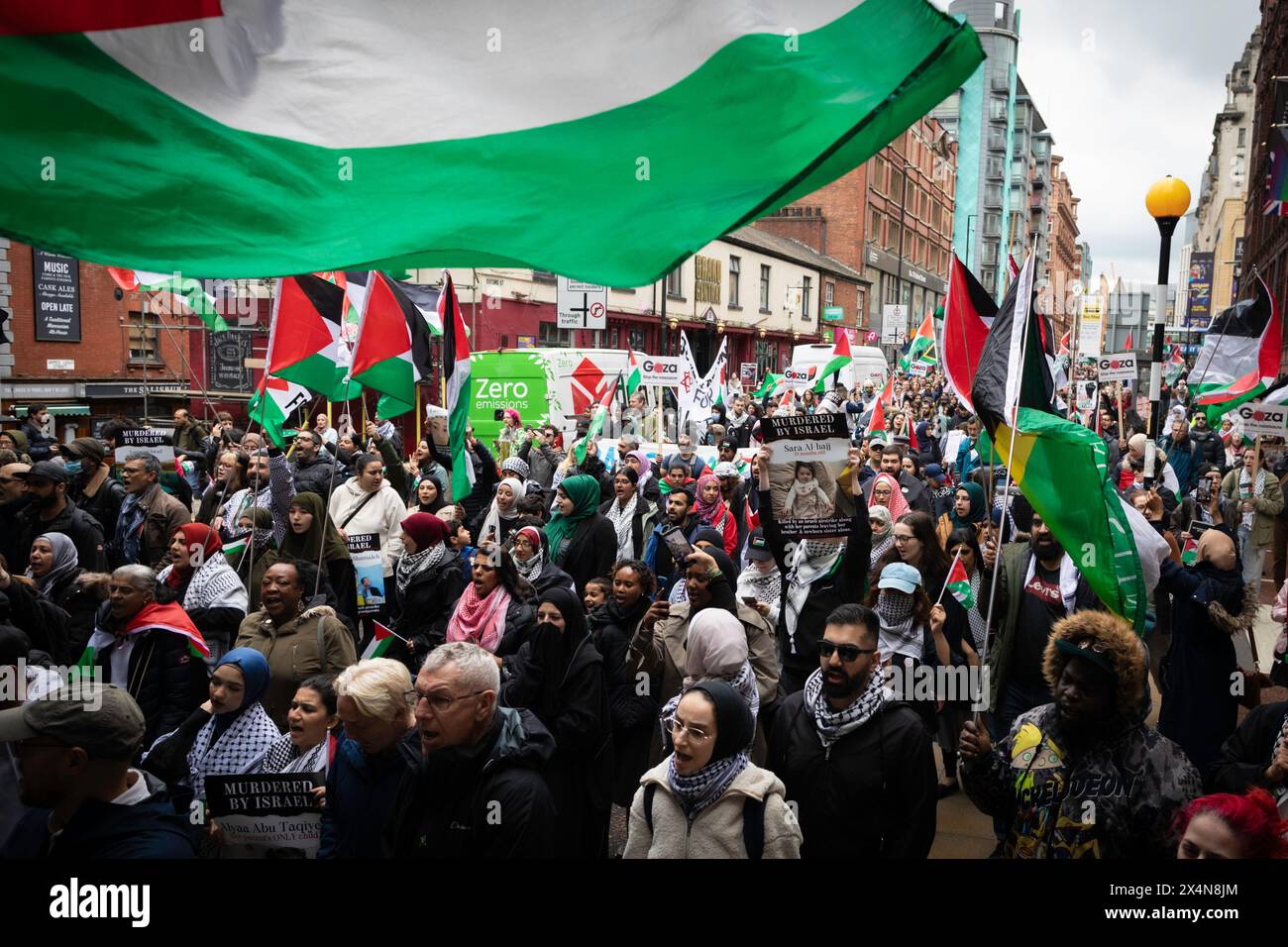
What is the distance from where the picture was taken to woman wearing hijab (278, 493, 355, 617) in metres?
7.01

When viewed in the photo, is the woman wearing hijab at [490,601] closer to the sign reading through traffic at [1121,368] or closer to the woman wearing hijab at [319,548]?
the woman wearing hijab at [319,548]

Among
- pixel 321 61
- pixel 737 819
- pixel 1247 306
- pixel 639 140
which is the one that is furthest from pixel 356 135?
pixel 1247 306

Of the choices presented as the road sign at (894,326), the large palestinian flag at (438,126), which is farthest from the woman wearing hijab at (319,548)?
the road sign at (894,326)

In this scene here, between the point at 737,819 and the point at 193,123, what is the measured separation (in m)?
2.56

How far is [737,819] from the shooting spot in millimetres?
3330

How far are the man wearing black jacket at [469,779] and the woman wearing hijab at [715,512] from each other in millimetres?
5395

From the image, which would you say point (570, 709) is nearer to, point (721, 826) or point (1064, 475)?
point (721, 826)

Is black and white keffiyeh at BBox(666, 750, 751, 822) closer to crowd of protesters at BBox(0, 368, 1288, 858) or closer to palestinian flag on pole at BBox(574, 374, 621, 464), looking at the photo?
crowd of protesters at BBox(0, 368, 1288, 858)

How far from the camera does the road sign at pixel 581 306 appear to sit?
18234 millimetres

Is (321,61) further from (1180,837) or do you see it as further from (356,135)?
(1180,837)

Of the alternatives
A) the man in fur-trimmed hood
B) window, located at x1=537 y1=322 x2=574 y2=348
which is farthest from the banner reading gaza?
window, located at x1=537 y1=322 x2=574 y2=348

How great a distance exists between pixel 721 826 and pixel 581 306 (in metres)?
15.8

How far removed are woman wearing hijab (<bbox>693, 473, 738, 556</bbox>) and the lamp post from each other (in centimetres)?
348
